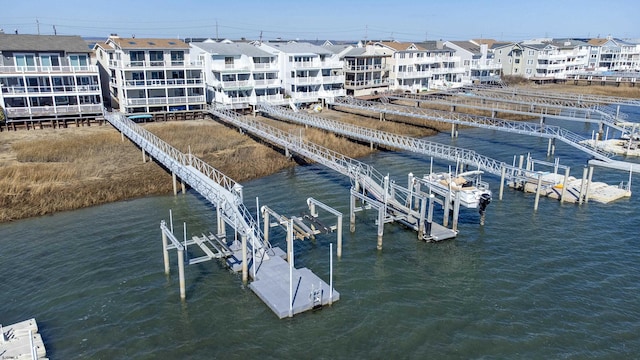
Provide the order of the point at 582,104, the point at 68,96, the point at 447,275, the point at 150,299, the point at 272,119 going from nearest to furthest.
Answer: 1. the point at 150,299
2. the point at 447,275
3. the point at 68,96
4. the point at 272,119
5. the point at 582,104

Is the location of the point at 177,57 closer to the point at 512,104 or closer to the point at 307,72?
the point at 307,72

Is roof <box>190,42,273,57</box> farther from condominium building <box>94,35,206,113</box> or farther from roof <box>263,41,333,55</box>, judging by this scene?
roof <box>263,41,333,55</box>

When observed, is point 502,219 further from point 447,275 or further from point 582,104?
point 582,104

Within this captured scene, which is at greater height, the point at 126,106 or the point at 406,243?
the point at 126,106

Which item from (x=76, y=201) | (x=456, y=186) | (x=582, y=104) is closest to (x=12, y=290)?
(x=76, y=201)

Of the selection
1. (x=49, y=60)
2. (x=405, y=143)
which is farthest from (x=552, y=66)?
(x=49, y=60)
